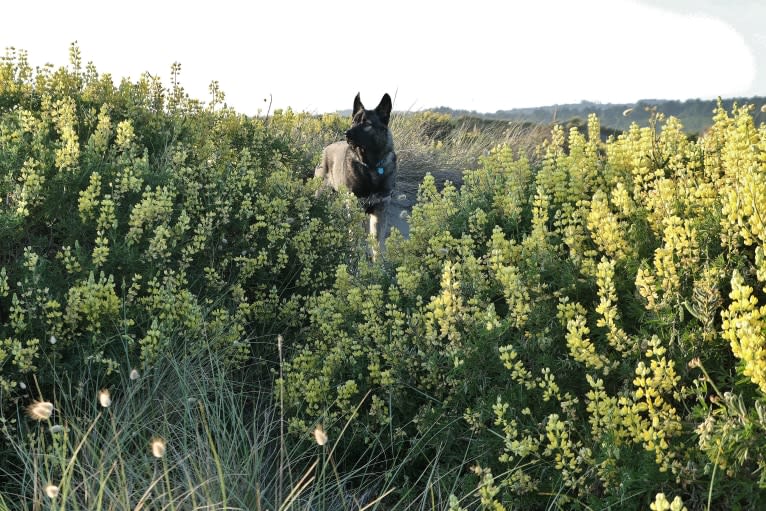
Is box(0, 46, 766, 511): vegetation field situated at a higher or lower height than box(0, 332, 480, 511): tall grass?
higher

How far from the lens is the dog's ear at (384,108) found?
9.07 metres

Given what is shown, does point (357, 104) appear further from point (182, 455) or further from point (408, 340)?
point (182, 455)

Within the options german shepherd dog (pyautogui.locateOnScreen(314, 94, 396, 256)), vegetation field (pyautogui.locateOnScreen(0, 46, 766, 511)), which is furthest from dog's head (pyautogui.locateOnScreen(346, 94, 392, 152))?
vegetation field (pyautogui.locateOnScreen(0, 46, 766, 511))

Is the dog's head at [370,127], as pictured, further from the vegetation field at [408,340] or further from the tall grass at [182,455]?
the tall grass at [182,455]

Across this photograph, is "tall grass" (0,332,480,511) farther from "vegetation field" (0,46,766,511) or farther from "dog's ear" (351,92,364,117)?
"dog's ear" (351,92,364,117)

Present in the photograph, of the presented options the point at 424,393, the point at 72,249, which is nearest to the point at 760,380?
the point at 424,393

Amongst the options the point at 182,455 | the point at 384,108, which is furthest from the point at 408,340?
the point at 384,108

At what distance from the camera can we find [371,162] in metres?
9.12

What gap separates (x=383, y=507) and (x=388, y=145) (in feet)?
19.8

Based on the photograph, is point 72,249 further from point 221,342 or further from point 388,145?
point 388,145

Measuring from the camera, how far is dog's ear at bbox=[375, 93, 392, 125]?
357 inches

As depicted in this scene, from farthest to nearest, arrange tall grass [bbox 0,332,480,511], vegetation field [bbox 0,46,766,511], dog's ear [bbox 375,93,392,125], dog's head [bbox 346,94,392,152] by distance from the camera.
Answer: dog's ear [bbox 375,93,392,125]
dog's head [bbox 346,94,392,152]
tall grass [bbox 0,332,480,511]
vegetation field [bbox 0,46,766,511]

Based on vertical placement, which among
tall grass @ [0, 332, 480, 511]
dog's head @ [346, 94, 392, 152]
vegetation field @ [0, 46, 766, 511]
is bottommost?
tall grass @ [0, 332, 480, 511]

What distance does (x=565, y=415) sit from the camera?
3443 millimetres
